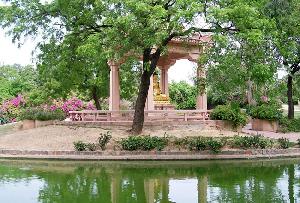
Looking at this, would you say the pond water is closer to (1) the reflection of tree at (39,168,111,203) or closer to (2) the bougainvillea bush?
(1) the reflection of tree at (39,168,111,203)

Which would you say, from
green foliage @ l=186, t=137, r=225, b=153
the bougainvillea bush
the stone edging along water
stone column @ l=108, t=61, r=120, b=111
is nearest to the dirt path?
the stone edging along water

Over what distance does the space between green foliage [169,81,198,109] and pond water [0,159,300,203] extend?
27.7m

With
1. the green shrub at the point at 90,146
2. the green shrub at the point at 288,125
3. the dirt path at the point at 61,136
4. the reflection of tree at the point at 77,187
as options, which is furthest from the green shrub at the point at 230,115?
the reflection of tree at the point at 77,187

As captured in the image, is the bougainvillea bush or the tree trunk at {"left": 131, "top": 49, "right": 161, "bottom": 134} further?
the bougainvillea bush

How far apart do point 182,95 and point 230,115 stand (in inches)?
987

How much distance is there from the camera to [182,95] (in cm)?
4838

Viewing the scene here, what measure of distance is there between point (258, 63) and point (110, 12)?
606 centimetres

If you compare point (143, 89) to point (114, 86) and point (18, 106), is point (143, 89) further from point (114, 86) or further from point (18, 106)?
point (18, 106)

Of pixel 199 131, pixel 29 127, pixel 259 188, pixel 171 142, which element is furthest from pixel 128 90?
pixel 259 188

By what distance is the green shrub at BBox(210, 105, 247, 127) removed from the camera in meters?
23.3

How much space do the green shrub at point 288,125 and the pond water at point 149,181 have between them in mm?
7872

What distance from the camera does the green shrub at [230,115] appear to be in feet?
76.4

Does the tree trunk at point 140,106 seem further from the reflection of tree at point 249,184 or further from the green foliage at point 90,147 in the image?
the reflection of tree at point 249,184

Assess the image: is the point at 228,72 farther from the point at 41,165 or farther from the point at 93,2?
the point at 41,165
